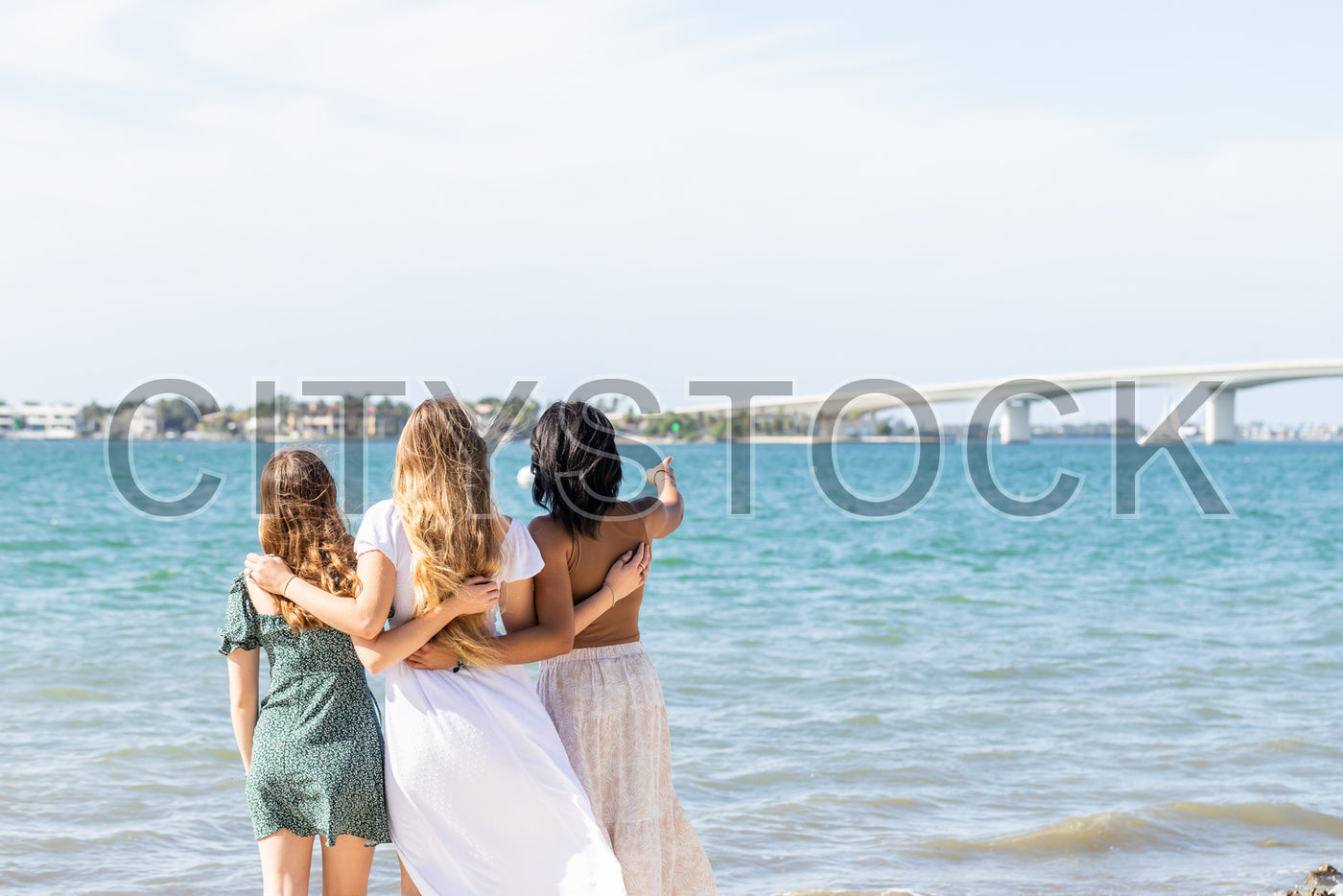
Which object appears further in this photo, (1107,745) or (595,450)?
(1107,745)

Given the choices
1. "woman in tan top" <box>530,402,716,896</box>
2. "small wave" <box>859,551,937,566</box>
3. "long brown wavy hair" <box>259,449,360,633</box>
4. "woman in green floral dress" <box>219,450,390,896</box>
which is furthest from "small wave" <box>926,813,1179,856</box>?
"small wave" <box>859,551,937,566</box>

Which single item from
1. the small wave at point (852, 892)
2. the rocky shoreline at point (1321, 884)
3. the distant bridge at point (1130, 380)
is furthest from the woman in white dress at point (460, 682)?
the distant bridge at point (1130, 380)

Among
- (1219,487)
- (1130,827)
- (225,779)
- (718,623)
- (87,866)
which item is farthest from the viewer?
(1219,487)

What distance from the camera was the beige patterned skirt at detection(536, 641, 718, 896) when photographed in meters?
3.20

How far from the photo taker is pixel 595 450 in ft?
10.1

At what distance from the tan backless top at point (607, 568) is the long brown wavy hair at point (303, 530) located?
0.61 m

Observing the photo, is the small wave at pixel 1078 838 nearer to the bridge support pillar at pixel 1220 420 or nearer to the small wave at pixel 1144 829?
the small wave at pixel 1144 829

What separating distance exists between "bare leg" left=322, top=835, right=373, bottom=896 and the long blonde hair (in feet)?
2.32

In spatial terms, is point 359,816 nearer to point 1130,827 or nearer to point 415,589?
point 415,589

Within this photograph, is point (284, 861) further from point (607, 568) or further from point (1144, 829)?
point (1144, 829)

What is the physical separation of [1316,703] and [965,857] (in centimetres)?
452

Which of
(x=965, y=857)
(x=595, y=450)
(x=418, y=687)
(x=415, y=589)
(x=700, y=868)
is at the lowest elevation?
(x=965, y=857)

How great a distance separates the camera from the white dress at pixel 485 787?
2973 millimetres

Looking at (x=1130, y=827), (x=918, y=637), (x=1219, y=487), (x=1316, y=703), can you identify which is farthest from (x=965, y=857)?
(x=1219, y=487)
